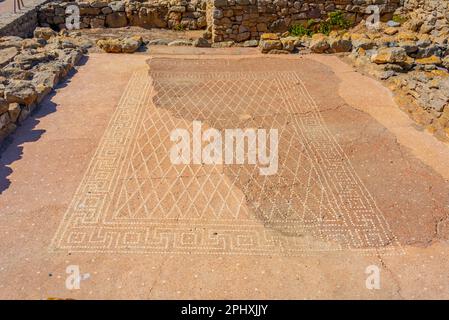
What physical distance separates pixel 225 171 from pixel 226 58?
14.5 feet

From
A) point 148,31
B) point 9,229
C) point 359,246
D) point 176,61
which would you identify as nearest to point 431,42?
point 176,61

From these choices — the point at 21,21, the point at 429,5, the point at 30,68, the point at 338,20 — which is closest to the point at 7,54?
the point at 30,68

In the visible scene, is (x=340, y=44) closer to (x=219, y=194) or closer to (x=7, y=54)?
(x=219, y=194)

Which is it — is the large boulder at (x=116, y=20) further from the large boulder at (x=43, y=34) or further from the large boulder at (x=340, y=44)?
the large boulder at (x=340, y=44)

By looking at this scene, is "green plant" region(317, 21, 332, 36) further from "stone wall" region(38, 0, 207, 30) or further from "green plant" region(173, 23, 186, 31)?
"green plant" region(173, 23, 186, 31)

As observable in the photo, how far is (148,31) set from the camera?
1174cm

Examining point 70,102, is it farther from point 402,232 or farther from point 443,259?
point 443,259

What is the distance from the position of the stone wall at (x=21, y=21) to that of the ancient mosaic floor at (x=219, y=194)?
5.60 meters

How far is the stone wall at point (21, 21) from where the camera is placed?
10078mm

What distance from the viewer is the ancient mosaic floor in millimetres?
4113

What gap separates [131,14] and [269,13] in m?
4.26

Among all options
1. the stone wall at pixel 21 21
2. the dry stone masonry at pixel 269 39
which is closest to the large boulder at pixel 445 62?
the dry stone masonry at pixel 269 39

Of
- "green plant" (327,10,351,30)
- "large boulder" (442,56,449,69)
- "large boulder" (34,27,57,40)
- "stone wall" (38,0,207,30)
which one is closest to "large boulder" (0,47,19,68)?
"large boulder" (34,27,57,40)

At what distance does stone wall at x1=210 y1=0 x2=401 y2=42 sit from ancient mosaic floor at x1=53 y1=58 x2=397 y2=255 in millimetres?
4143
